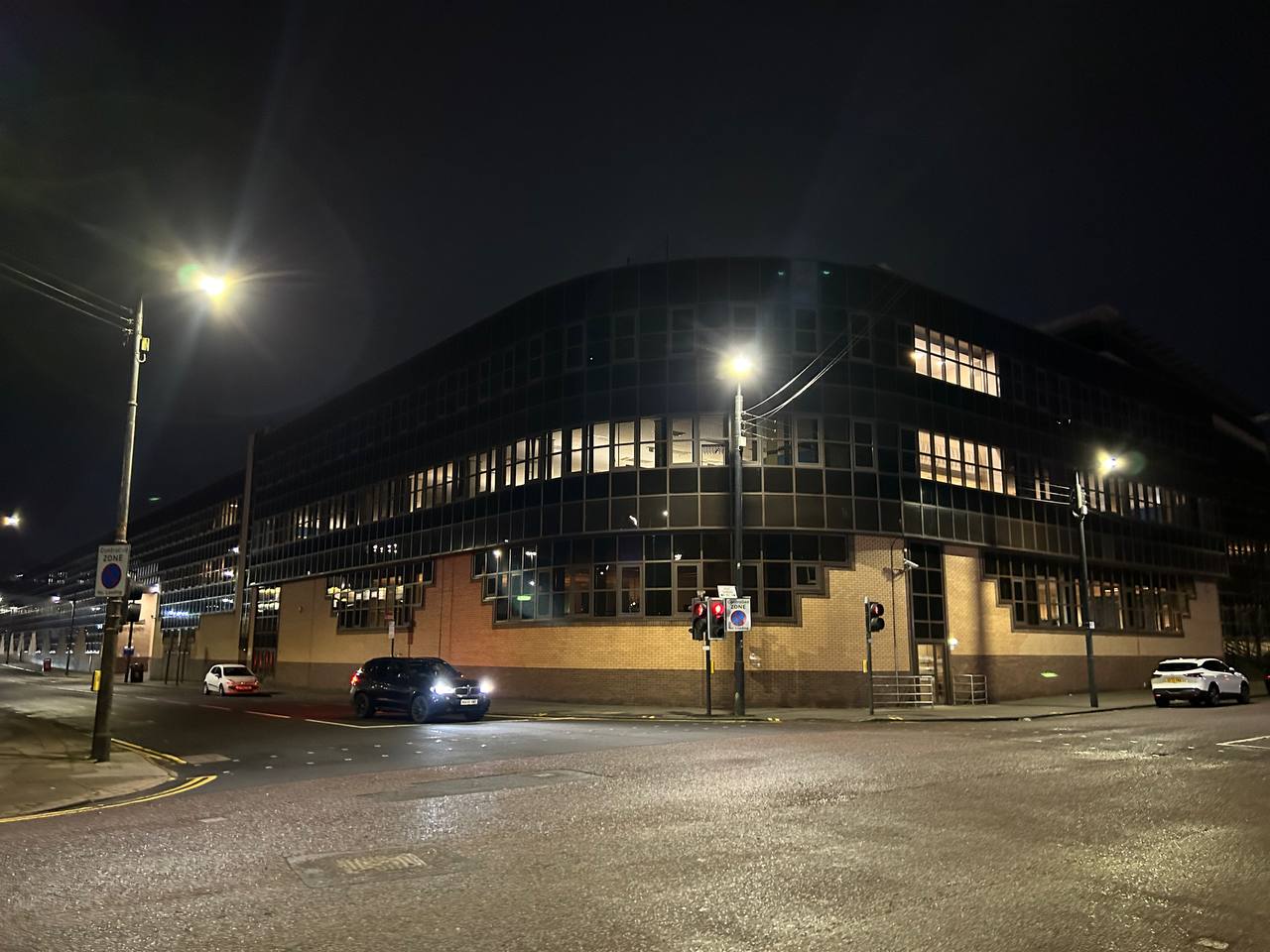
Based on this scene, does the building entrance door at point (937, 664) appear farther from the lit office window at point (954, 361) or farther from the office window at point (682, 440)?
the office window at point (682, 440)

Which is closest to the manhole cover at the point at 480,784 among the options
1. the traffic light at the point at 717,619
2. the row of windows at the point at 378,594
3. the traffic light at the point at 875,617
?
the traffic light at the point at 717,619

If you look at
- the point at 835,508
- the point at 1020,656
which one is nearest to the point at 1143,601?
the point at 1020,656

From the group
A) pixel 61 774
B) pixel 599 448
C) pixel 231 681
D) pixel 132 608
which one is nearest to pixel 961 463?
pixel 599 448

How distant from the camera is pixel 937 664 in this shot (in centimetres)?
3244

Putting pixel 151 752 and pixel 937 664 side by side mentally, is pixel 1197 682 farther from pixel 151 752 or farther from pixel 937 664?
pixel 151 752

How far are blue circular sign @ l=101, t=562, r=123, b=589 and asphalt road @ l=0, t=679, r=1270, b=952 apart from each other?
5051 millimetres

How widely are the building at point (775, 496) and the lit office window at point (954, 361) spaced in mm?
121

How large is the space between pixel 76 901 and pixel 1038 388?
3916 cm

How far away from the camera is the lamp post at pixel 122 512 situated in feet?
51.5

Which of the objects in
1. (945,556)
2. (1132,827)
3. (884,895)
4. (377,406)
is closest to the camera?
(884,895)

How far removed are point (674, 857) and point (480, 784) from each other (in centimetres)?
502

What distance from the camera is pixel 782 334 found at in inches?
1249

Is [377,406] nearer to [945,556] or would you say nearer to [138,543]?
[945,556]

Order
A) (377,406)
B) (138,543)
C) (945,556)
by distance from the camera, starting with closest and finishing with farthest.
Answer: (945,556) → (377,406) → (138,543)
